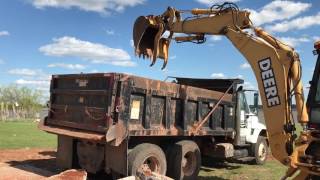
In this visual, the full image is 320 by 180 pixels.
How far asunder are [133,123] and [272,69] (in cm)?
291

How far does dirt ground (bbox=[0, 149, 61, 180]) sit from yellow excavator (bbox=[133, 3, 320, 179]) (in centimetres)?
353

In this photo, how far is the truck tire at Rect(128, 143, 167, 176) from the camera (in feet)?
29.7

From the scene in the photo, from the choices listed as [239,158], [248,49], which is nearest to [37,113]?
[239,158]

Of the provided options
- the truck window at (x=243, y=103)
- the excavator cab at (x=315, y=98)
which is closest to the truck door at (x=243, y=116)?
the truck window at (x=243, y=103)

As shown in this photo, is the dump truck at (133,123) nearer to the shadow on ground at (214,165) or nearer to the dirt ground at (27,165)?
the dirt ground at (27,165)

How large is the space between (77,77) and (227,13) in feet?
11.6

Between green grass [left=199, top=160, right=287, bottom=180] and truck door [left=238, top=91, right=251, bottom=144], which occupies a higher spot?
truck door [left=238, top=91, right=251, bottom=144]

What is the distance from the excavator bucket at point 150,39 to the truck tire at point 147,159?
2.24 metres

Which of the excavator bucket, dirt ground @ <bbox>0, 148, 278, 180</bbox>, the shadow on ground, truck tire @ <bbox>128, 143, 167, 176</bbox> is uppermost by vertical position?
the excavator bucket

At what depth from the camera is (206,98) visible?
37.7 ft

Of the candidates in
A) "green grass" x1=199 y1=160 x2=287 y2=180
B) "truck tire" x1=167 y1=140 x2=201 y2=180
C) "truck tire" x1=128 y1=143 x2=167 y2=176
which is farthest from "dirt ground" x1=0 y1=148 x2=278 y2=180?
"truck tire" x1=128 y1=143 x2=167 y2=176

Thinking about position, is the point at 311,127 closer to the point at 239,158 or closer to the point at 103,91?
the point at 103,91

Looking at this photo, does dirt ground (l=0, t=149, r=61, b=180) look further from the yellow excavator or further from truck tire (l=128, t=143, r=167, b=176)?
the yellow excavator

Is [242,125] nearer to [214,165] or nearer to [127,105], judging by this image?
[214,165]
